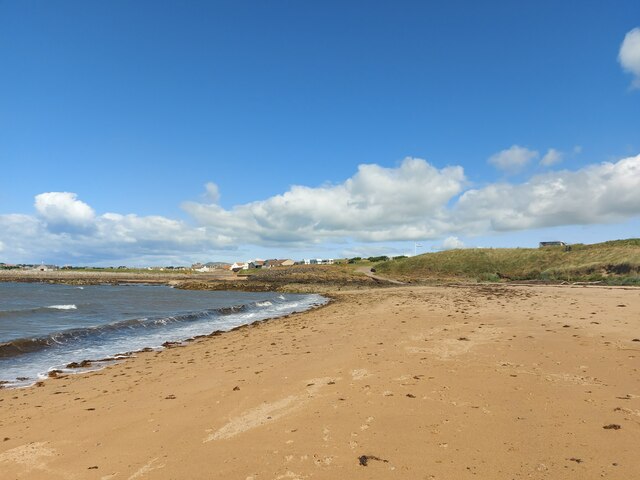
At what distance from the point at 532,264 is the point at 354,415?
6794cm

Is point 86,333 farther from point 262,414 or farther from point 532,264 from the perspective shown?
point 532,264

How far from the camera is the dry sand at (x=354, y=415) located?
14.9ft

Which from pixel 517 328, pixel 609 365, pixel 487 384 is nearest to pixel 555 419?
pixel 487 384

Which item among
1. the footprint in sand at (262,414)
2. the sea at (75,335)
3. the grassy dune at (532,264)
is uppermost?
the grassy dune at (532,264)

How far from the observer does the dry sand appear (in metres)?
4.53

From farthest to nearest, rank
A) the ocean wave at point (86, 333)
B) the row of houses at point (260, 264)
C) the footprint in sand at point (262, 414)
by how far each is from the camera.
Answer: the row of houses at point (260, 264), the ocean wave at point (86, 333), the footprint in sand at point (262, 414)

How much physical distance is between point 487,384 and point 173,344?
41.3ft

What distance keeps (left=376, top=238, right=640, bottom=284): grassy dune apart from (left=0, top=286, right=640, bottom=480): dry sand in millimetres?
38126

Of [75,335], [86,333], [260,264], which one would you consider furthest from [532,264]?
[260,264]

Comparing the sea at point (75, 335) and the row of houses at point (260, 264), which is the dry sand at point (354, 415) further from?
the row of houses at point (260, 264)

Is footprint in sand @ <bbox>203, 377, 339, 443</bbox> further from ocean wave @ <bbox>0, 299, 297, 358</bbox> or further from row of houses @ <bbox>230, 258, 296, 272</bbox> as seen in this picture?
row of houses @ <bbox>230, 258, 296, 272</bbox>

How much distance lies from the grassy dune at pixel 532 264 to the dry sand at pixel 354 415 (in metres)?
38.1

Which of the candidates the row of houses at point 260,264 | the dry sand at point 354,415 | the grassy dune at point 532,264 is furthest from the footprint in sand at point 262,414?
the row of houses at point 260,264

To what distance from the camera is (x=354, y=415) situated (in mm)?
5934
